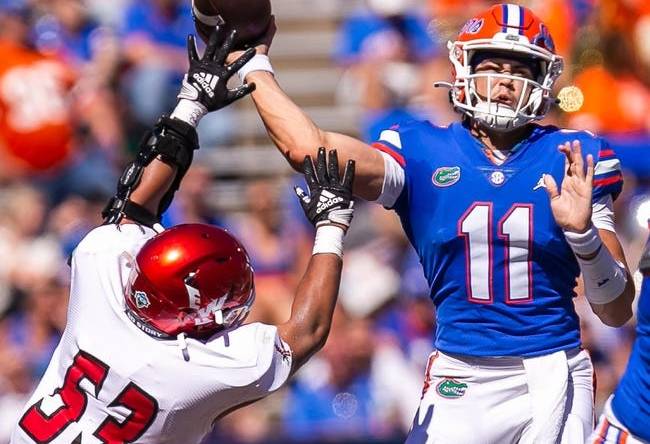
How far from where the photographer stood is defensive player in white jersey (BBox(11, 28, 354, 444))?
3996mm

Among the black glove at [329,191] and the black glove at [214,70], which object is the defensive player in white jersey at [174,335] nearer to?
the black glove at [329,191]

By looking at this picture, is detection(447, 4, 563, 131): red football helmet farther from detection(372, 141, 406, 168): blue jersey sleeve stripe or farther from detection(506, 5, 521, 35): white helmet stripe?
detection(372, 141, 406, 168): blue jersey sleeve stripe

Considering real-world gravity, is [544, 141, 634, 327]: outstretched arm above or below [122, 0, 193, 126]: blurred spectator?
below

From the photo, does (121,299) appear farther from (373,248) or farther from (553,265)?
(373,248)

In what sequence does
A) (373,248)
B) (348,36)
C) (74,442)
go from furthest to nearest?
(348,36) < (373,248) < (74,442)

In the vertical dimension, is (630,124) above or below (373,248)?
above

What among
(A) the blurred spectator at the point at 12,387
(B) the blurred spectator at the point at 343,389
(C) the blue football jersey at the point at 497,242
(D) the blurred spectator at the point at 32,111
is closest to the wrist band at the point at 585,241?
(C) the blue football jersey at the point at 497,242

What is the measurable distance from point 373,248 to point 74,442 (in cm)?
430

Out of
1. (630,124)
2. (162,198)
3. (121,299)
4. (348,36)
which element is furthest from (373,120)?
(121,299)

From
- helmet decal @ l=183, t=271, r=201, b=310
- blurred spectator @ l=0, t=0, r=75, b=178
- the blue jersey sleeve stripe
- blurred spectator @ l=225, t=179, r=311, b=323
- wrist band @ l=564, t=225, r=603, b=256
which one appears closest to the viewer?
helmet decal @ l=183, t=271, r=201, b=310

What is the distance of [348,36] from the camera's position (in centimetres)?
930

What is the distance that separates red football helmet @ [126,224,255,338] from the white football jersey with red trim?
0.23 ft

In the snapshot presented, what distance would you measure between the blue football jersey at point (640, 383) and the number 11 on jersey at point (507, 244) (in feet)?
1.35

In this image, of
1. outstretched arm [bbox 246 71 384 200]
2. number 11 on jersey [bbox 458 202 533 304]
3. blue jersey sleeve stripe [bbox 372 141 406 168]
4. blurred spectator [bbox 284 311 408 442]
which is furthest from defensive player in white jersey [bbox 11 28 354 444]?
blurred spectator [bbox 284 311 408 442]
